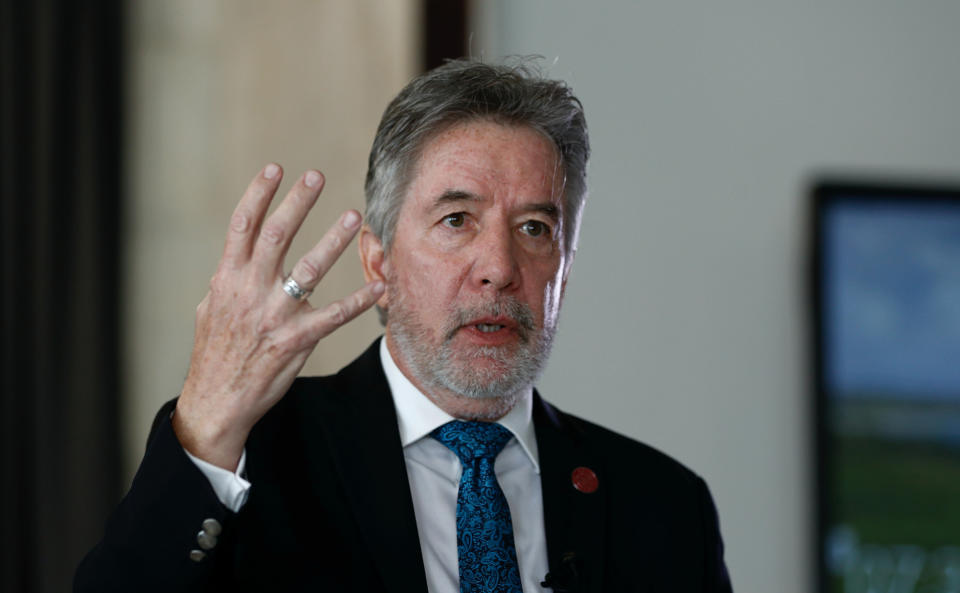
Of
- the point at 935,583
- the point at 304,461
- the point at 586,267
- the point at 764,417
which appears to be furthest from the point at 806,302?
the point at 304,461

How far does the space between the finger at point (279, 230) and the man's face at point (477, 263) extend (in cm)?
40

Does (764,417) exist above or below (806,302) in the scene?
below

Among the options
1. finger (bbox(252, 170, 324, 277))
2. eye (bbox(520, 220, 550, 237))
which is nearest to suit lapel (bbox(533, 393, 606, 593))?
eye (bbox(520, 220, 550, 237))

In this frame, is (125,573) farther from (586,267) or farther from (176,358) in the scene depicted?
(176,358)

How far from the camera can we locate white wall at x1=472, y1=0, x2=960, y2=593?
320 centimetres

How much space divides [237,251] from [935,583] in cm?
273

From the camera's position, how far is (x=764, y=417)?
10.9 ft

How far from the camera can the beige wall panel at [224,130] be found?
3326 mm

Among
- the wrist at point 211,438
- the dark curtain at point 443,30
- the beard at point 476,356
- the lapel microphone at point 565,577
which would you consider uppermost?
the dark curtain at point 443,30

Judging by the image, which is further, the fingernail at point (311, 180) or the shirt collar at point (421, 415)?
the shirt collar at point (421, 415)

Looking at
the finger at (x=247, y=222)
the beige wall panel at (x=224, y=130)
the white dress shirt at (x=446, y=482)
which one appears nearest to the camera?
the finger at (x=247, y=222)

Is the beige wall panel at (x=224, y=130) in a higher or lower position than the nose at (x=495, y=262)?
higher

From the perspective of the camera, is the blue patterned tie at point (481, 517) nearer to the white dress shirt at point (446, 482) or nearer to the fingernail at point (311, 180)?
the white dress shirt at point (446, 482)

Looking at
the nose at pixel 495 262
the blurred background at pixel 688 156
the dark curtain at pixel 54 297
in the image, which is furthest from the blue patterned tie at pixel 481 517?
the dark curtain at pixel 54 297
